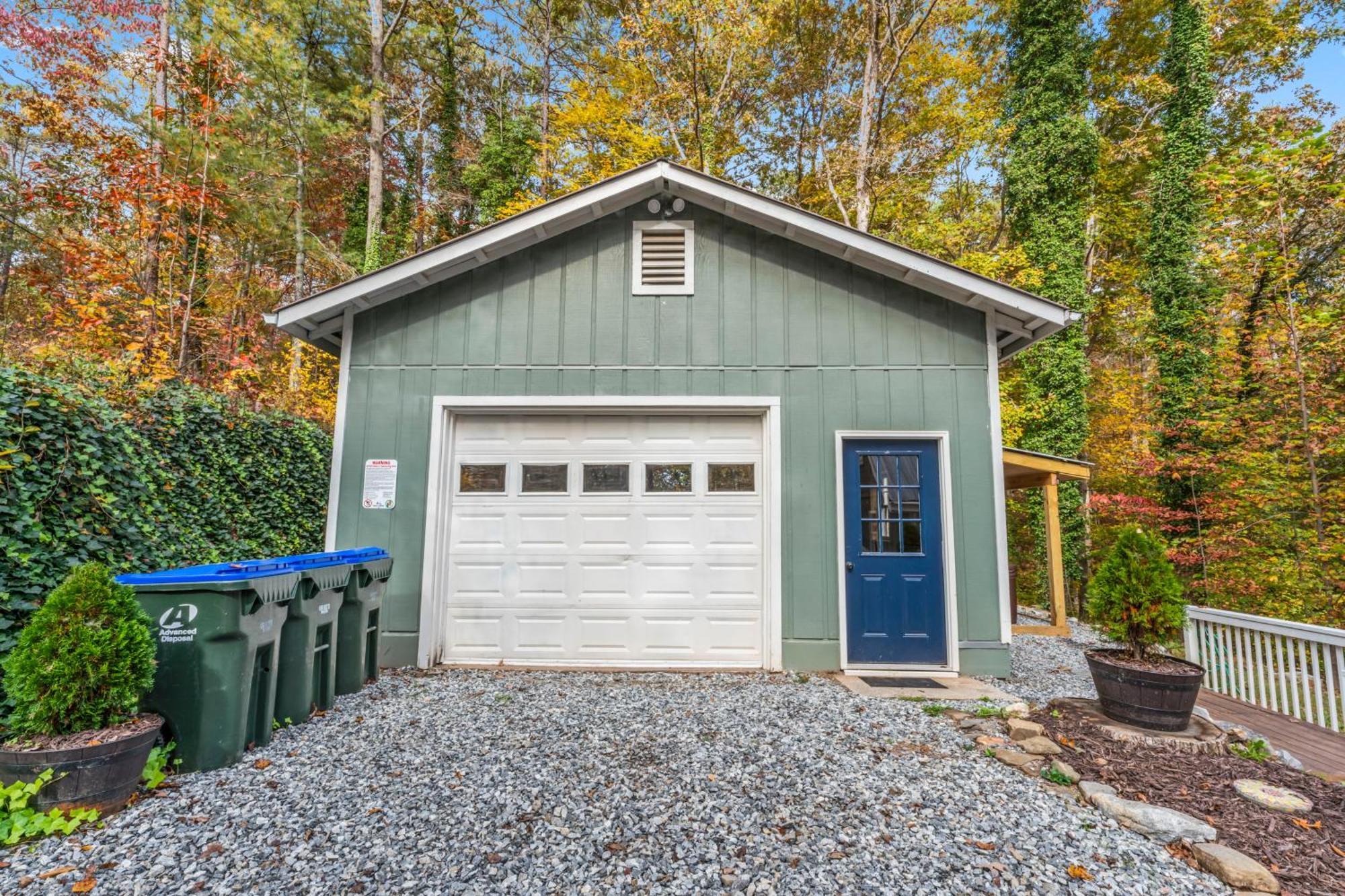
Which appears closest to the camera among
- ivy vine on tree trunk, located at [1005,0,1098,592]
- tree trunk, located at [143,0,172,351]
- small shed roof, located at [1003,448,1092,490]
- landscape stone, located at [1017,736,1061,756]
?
landscape stone, located at [1017,736,1061,756]

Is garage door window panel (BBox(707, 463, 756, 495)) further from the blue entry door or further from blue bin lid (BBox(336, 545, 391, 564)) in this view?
blue bin lid (BBox(336, 545, 391, 564))

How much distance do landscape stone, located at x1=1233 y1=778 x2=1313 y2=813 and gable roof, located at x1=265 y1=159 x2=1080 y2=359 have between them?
3488 millimetres

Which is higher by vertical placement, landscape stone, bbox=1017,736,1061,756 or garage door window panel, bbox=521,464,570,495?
garage door window panel, bbox=521,464,570,495

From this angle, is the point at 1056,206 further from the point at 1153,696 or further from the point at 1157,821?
the point at 1157,821

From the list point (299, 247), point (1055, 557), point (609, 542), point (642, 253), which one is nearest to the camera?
point (609, 542)

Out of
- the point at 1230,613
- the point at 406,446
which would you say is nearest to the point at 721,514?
the point at 406,446

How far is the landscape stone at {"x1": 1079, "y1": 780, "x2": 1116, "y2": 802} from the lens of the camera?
2629mm

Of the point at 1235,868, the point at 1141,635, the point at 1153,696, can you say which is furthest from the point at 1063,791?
the point at 1141,635

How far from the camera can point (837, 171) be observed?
38.4ft

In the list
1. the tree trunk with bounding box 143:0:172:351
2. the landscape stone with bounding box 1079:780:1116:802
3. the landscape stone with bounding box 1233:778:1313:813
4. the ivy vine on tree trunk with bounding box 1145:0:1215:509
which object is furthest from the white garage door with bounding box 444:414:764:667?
the ivy vine on tree trunk with bounding box 1145:0:1215:509

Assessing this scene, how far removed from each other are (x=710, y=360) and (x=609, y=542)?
1.94 metres

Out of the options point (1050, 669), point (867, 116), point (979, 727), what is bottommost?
point (1050, 669)

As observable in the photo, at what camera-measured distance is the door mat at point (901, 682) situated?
449cm

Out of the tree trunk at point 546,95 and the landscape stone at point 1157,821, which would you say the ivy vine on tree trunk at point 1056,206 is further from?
the tree trunk at point 546,95
